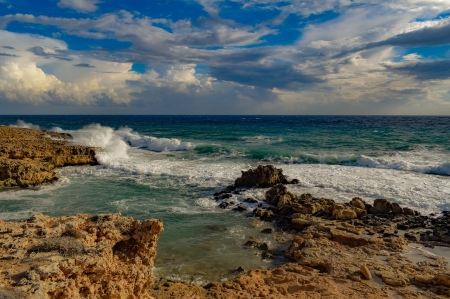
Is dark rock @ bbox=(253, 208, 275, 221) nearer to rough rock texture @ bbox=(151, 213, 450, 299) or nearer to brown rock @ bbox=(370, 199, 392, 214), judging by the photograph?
rough rock texture @ bbox=(151, 213, 450, 299)

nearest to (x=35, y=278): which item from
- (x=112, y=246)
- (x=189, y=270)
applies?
(x=112, y=246)

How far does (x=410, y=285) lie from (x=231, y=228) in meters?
6.04

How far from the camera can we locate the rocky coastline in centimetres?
534

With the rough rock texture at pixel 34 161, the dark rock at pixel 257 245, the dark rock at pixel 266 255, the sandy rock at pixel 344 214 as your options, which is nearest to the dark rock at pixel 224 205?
the dark rock at pixel 257 245

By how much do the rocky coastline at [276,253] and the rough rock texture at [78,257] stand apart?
16 mm

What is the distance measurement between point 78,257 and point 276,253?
6.55m

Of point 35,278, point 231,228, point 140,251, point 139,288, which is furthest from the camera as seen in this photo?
point 231,228

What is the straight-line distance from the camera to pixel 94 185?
1841 cm

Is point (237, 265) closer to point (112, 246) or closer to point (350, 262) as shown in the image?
point (350, 262)

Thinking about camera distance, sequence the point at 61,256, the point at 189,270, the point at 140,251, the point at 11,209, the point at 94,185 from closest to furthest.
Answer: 1. the point at 61,256
2. the point at 140,251
3. the point at 189,270
4. the point at 11,209
5. the point at 94,185

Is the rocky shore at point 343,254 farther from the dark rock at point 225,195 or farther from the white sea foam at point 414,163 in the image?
the white sea foam at point 414,163

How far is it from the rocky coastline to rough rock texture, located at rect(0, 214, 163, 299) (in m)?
0.02

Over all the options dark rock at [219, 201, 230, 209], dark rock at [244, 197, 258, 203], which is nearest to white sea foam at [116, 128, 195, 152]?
dark rock at [244, 197, 258, 203]

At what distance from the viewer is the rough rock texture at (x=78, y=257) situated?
4.87m
